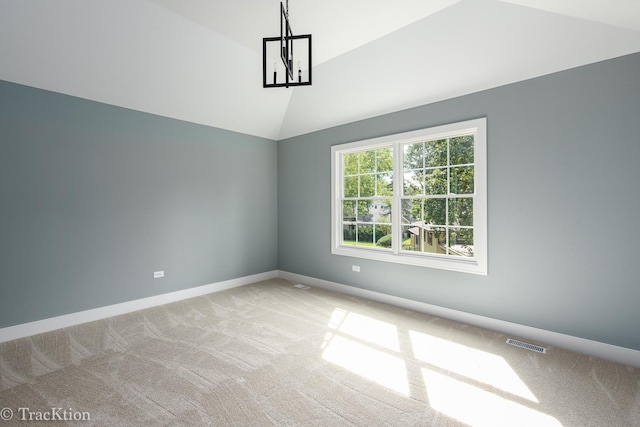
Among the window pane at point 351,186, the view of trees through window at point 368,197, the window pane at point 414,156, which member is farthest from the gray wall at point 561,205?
the window pane at point 351,186

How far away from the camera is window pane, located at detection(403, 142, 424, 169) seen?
388 cm

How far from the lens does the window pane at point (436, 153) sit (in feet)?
12.0

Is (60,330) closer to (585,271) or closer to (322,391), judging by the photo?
(322,391)

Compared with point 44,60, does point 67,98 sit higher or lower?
lower

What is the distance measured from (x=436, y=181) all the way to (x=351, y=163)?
1.49 metres

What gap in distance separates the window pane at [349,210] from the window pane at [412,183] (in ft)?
3.14

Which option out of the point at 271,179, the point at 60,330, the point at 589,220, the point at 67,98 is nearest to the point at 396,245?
the point at 589,220

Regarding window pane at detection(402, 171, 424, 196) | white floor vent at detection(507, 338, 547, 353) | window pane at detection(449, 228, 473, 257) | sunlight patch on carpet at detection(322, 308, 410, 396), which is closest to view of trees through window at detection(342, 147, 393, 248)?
window pane at detection(402, 171, 424, 196)

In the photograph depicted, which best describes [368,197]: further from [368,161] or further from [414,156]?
[414,156]

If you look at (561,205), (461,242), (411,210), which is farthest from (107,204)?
(561,205)

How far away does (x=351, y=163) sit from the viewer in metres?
4.73

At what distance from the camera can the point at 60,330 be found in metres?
3.19

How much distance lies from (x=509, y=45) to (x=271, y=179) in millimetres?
4130

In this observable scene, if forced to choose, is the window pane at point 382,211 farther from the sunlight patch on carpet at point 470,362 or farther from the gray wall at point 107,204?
the gray wall at point 107,204
